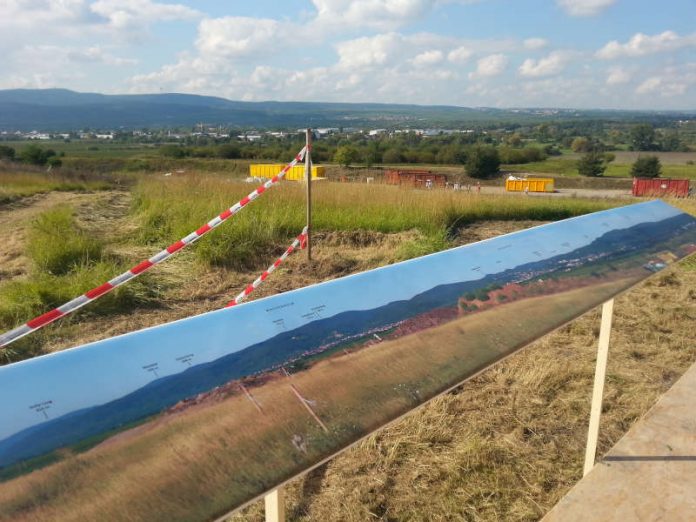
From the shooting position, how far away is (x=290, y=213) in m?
8.23

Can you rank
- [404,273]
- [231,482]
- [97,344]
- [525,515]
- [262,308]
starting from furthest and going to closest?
[525,515] < [404,273] < [262,308] < [97,344] < [231,482]

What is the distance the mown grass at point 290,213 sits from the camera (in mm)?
6891

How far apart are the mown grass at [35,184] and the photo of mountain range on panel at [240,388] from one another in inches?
428

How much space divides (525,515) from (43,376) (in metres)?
2.00

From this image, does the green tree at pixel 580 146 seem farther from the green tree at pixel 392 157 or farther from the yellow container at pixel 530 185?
the yellow container at pixel 530 185

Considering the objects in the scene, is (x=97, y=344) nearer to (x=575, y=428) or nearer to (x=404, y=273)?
(x=404, y=273)

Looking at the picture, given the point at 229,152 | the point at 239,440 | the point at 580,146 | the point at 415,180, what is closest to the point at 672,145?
the point at 580,146

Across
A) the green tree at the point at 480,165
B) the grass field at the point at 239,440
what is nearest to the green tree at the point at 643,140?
the green tree at the point at 480,165

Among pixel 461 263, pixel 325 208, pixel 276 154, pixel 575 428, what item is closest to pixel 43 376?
pixel 461 263

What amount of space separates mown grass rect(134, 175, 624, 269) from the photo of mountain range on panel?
4727 millimetres

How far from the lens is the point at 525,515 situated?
2.32 meters

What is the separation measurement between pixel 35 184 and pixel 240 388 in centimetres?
1339

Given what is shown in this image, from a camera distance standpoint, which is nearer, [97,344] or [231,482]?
[231,482]

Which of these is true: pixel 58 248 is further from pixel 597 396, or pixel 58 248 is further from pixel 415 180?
pixel 415 180
